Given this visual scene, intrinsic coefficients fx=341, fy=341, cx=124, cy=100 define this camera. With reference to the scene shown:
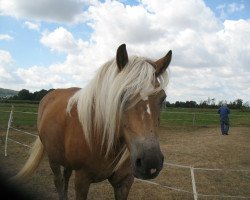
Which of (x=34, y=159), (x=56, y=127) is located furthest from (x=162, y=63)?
(x=34, y=159)

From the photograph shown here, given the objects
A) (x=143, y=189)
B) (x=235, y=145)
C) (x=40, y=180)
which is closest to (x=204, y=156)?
(x=235, y=145)

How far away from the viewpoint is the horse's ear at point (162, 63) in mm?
2603

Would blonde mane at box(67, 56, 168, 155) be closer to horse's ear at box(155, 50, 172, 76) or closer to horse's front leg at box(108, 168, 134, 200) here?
horse's ear at box(155, 50, 172, 76)

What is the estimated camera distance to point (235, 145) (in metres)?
12.9

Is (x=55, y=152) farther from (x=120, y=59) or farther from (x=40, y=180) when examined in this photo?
(x=40, y=180)

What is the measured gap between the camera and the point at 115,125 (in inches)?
98.1

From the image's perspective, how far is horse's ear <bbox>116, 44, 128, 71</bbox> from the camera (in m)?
2.43

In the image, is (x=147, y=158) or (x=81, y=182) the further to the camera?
(x=81, y=182)

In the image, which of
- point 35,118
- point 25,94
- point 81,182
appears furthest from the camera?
point 25,94

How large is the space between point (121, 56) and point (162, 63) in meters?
0.36

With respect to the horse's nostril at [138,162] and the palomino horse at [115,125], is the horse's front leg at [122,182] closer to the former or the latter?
the palomino horse at [115,125]

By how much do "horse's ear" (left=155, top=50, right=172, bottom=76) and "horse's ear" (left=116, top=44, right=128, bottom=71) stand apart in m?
0.26

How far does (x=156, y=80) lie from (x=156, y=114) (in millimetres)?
316

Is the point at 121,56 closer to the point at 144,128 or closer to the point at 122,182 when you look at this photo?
the point at 144,128
